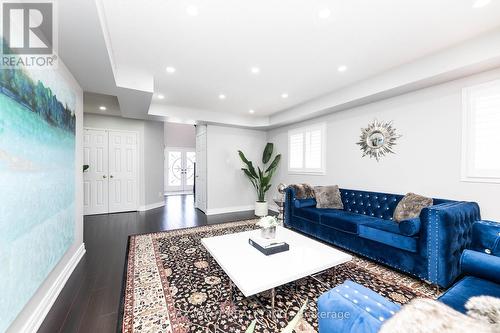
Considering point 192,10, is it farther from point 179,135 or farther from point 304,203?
point 179,135

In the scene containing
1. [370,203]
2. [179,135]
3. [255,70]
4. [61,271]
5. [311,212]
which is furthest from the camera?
[179,135]

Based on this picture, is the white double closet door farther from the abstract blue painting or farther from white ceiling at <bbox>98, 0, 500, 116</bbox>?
the abstract blue painting

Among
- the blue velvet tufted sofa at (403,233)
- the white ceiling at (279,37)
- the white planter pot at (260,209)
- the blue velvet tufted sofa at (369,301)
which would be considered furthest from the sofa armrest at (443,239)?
the white planter pot at (260,209)

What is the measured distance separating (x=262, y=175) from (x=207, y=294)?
384 centimetres

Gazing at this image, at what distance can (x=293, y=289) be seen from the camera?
82.4 inches

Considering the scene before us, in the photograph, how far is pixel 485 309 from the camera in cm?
76

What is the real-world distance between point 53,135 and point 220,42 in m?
1.90

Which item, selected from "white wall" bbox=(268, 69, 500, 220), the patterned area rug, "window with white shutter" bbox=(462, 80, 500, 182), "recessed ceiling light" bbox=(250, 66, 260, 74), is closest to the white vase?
"white wall" bbox=(268, 69, 500, 220)

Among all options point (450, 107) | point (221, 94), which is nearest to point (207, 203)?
point (221, 94)

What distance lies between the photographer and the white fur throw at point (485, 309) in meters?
0.72

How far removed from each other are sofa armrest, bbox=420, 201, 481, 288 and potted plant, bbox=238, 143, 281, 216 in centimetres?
353

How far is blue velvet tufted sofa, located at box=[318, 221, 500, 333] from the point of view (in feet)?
2.55

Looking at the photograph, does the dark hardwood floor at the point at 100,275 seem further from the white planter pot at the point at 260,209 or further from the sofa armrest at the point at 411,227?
the sofa armrest at the point at 411,227

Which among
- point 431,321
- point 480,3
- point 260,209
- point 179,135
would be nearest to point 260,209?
point 260,209
